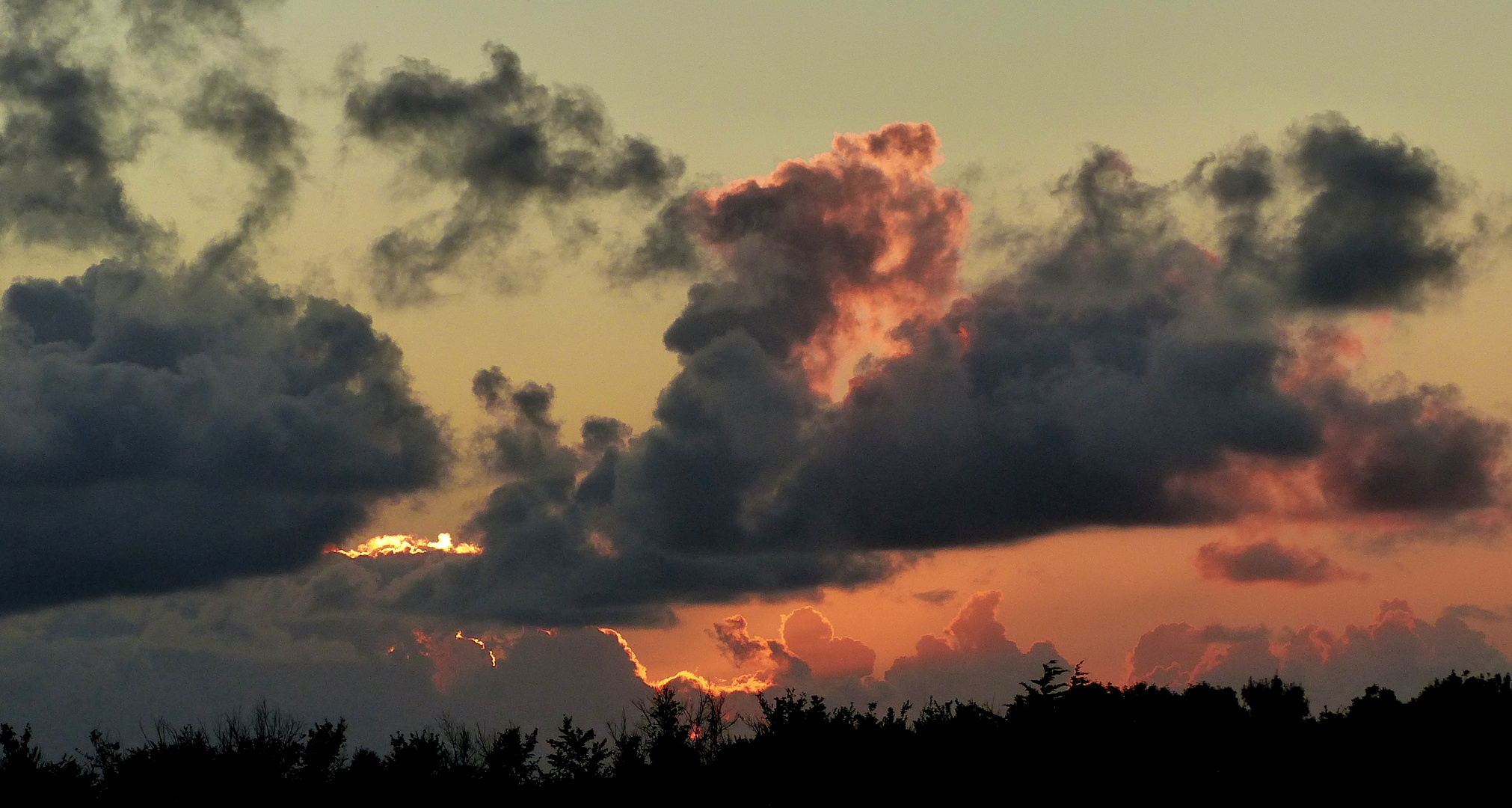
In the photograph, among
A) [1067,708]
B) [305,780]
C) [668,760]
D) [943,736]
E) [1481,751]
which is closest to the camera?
[1481,751]

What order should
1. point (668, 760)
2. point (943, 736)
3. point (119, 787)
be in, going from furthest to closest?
point (668, 760)
point (119, 787)
point (943, 736)

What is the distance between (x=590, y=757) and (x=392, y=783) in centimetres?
1896

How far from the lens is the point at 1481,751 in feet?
325

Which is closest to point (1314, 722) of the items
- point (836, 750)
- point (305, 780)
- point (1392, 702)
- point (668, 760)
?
point (1392, 702)

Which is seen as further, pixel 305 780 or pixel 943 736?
pixel 305 780

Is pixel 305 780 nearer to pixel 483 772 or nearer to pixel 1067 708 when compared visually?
pixel 483 772

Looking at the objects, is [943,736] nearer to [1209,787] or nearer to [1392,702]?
[1209,787]

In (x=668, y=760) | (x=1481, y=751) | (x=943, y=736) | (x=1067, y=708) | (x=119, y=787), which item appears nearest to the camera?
(x=1481, y=751)

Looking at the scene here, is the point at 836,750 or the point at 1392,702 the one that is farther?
the point at 836,750

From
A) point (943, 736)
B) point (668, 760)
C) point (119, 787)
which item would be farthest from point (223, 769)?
point (943, 736)

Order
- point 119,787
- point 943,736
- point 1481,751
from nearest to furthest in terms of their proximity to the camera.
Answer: point 1481,751, point 943,736, point 119,787

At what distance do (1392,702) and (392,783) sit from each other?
73.0 m

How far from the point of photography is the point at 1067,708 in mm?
111750

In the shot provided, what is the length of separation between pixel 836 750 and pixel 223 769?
1847 inches
